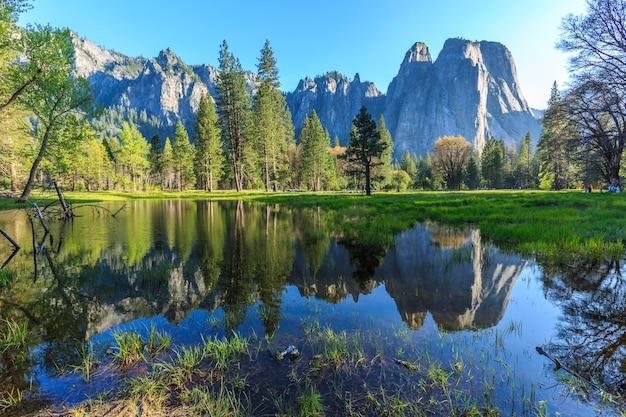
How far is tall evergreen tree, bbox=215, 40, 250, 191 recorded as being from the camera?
51594mm

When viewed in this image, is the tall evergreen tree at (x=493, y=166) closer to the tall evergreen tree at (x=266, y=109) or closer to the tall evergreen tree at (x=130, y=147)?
the tall evergreen tree at (x=266, y=109)

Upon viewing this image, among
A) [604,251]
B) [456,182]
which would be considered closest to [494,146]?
[456,182]

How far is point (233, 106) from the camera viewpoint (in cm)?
5253

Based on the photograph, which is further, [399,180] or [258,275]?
[399,180]

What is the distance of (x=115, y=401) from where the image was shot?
3275 millimetres

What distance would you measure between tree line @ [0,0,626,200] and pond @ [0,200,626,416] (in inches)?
566

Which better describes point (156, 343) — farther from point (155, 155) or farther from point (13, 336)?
point (155, 155)

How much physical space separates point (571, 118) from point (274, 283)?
40.5 metres

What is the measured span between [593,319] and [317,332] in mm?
5272

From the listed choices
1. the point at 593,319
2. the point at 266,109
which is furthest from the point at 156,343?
the point at 266,109

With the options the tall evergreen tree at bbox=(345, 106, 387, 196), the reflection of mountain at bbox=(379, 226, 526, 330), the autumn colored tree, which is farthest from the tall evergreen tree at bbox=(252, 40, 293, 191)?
the autumn colored tree

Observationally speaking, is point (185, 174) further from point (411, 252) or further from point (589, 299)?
point (589, 299)

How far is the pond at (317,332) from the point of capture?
3.42 m

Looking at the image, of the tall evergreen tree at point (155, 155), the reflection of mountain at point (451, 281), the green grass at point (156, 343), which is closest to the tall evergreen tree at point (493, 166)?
the reflection of mountain at point (451, 281)
